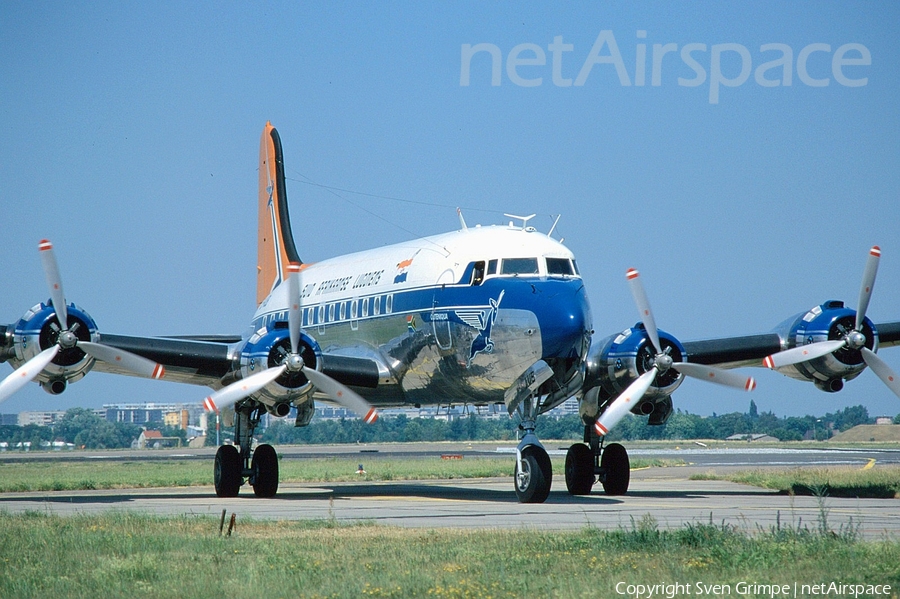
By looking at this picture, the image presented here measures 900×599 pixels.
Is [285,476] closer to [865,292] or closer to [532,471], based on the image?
[532,471]

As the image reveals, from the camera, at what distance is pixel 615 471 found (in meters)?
21.8

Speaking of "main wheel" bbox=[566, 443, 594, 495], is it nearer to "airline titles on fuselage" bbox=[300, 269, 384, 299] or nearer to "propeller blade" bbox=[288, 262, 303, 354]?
"airline titles on fuselage" bbox=[300, 269, 384, 299]

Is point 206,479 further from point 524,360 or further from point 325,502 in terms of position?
point 524,360

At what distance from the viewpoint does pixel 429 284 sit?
67.1ft

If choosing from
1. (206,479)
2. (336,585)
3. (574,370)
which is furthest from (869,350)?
(206,479)

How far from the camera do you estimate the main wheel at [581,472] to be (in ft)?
71.8

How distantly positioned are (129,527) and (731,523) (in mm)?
8226

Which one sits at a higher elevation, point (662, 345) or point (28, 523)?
point (662, 345)

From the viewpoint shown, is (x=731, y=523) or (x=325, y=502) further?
(x=325, y=502)

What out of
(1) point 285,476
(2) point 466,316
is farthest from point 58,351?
(1) point 285,476

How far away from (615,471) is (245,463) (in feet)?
24.3

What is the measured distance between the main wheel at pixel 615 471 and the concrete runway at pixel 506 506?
29cm

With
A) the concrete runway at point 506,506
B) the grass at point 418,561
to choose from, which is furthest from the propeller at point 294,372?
the grass at point 418,561

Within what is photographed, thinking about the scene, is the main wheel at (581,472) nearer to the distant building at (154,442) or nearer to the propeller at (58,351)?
the propeller at (58,351)
